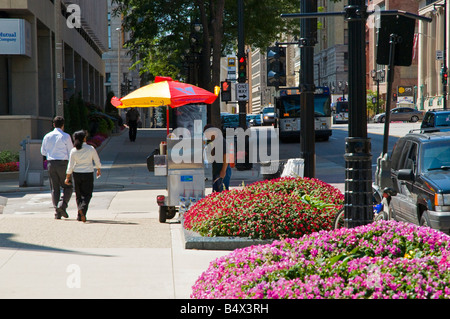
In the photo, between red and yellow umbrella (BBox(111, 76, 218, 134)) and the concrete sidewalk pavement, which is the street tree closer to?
red and yellow umbrella (BBox(111, 76, 218, 134))

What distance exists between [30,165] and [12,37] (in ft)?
30.4

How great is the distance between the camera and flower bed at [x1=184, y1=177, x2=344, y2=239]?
1073cm

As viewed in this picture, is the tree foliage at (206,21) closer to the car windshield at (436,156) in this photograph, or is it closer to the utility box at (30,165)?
the utility box at (30,165)

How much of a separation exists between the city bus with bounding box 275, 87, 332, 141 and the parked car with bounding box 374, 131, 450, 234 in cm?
3058

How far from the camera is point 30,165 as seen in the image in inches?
878

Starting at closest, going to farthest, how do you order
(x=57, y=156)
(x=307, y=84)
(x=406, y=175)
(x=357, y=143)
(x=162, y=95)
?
(x=357, y=143) < (x=406, y=175) < (x=307, y=84) < (x=57, y=156) < (x=162, y=95)

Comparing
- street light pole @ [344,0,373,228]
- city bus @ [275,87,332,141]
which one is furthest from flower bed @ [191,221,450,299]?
city bus @ [275,87,332,141]

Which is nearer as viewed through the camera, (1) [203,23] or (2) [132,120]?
(1) [203,23]

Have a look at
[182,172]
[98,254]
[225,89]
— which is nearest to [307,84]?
[182,172]

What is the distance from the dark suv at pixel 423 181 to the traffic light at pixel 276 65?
14.5ft

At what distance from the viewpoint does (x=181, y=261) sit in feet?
30.8

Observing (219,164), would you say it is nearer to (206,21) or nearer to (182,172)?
(182,172)

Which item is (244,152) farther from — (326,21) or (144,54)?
(326,21)
